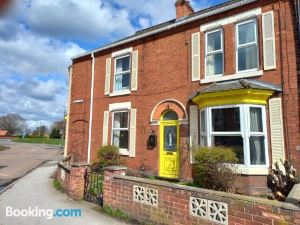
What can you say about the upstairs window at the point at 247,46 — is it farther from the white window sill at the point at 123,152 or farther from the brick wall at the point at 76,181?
the brick wall at the point at 76,181

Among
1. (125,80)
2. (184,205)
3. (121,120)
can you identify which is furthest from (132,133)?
(184,205)

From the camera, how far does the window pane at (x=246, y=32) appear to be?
10.0m

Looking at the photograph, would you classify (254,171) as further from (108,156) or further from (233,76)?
(108,156)

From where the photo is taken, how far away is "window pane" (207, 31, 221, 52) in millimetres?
10906

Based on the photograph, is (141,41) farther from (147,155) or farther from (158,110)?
(147,155)

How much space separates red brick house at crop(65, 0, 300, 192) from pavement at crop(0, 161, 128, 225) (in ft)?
12.4

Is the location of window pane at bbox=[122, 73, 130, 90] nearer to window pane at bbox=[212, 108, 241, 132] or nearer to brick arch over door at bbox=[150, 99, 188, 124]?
brick arch over door at bbox=[150, 99, 188, 124]

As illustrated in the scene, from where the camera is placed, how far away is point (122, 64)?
14.4 meters

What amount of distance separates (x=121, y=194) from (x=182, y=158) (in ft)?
14.8

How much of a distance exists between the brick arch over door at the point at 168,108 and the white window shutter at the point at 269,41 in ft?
11.1

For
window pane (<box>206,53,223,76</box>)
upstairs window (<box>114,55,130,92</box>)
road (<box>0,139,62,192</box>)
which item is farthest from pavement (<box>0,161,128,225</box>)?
window pane (<box>206,53,223,76</box>)

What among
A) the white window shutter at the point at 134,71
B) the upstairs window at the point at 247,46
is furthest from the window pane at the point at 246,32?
the white window shutter at the point at 134,71

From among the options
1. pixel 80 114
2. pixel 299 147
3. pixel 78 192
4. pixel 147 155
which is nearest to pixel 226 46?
pixel 299 147

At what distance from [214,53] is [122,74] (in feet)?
16.3
